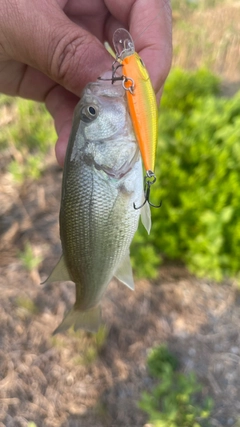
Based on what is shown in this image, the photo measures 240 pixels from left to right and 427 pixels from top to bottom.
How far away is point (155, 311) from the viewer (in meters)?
2.31

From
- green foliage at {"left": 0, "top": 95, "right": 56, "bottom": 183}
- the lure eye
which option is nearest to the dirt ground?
green foliage at {"left": 0, "top": 95, "right": 56, "bottom": 183}

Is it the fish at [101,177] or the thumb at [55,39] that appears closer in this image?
the fish at [101,177]

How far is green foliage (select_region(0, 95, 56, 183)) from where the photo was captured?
3010 millimetres

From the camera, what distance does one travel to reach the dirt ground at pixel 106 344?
6.43ft

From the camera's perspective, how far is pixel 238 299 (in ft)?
7.84

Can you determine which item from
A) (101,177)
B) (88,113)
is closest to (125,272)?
(101,177)

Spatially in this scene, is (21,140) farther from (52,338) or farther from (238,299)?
(238,299)

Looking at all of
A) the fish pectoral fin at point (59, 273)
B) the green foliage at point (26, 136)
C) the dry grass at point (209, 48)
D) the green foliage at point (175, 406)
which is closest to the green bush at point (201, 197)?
the green foliage at point (175, 406)

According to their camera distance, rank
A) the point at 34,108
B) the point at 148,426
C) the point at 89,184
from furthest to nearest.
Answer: the point at 34,108
the point at 148,426
the point at 89,184

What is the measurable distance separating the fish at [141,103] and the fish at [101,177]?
0.21 ft

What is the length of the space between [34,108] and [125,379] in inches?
99.2

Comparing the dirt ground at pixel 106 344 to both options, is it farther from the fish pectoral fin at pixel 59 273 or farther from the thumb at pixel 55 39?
the thumb at pixel 55 39

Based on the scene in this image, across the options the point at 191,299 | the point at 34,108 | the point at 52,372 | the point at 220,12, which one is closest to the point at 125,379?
the point at 52,372

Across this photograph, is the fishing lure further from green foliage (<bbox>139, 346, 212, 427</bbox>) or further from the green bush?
the green bush
